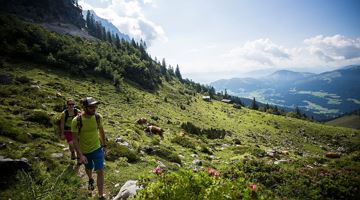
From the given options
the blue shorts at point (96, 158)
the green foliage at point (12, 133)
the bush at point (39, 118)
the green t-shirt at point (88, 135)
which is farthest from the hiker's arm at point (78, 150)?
the bush at point (39, 118)

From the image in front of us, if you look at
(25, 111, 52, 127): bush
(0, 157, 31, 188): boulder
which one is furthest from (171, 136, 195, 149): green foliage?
(0, 157, 31, 188): boulder

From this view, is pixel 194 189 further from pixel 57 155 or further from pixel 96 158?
pixel 57 155

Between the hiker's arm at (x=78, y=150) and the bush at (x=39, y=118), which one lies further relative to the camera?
the bush at (x=39, y=118)

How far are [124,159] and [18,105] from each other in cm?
1292

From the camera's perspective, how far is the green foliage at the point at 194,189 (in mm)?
5695

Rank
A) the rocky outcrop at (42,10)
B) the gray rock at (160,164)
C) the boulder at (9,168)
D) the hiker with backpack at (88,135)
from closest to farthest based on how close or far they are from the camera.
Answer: the hiker with backpack at (88,135) < the boulder at (9,168) < the gray rock at (160,164) < the rocky outcrop at (42,10)

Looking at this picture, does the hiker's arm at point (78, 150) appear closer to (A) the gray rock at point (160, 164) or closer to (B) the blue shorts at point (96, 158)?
(B) the blue shorts at point (96, 158)

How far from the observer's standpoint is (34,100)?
26578 millimetres

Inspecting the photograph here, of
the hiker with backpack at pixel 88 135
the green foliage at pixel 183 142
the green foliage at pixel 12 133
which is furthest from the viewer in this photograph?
the green foliage at pixel 183 142

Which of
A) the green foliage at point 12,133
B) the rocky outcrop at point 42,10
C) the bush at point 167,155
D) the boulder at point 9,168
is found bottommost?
the bush at point 167,155

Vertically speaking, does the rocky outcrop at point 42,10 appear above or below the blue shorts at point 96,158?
above

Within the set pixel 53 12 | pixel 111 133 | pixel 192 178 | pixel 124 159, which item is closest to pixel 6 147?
pixel 124 159

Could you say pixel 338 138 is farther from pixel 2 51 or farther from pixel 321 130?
pixel 2 51

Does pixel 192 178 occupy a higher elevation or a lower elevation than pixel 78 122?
lower
